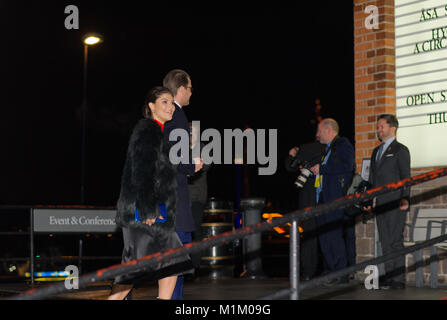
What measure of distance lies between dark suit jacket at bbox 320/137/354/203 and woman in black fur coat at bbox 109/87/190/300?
152 inches

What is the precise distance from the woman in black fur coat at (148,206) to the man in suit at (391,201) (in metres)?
3.83

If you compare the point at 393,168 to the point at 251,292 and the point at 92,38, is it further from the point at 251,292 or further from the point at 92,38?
the point at 92,38

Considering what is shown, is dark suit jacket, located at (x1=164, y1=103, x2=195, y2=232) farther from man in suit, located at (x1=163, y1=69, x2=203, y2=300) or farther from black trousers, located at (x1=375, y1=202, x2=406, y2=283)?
black trousers, located at (x1=375, y1=202, x2=406, y2=283)

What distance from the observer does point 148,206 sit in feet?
18.5

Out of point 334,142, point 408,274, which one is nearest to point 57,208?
point 334,142

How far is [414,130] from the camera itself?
9.72m

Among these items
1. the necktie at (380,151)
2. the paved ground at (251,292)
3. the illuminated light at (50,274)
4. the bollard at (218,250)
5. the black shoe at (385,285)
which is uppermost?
the necktie at (380,151)

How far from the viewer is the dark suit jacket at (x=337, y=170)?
921 cm

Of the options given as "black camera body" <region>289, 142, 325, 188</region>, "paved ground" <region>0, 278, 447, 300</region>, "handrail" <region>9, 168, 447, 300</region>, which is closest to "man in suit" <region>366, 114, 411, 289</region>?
"paved ground" <region>0, 278, 447, 300</region>

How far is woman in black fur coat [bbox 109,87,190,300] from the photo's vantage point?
5.66m

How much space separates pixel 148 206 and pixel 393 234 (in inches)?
163

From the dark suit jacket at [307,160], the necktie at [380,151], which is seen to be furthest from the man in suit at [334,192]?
the dark suit jacket at [307,160]

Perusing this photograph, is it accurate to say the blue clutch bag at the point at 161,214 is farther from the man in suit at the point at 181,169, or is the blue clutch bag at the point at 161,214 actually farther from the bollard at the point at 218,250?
the bollard at the point at 218,250

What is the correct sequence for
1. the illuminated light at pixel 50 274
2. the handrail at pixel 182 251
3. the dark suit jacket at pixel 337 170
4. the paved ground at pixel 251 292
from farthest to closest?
the illuminated light at pixel 50 274 < the dark suit jacket at pixel 337 170 < the paved ground at pixel 251 292 < the handrail at pixel 182 251
